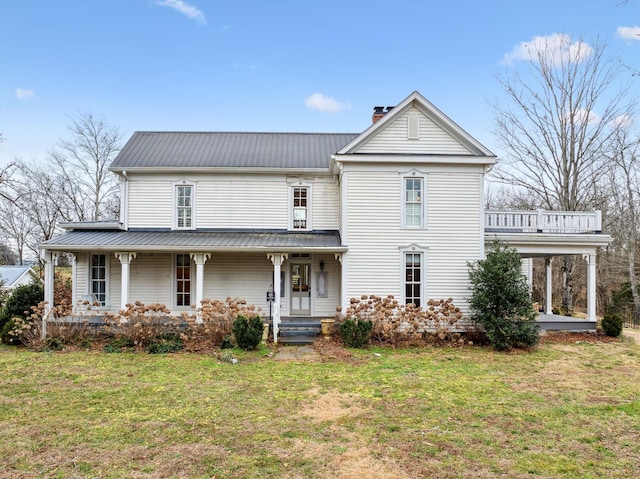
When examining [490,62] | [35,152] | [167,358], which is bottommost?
[167,358]

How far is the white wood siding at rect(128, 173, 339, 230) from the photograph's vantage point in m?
14.2

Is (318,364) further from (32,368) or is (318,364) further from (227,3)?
(227,3)

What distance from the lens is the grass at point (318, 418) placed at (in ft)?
14.7

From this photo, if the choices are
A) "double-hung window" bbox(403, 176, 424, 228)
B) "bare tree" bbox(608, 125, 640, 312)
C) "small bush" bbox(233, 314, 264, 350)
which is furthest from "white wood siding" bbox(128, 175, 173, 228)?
"bare tree" bbox(608, 125, 640, 312)

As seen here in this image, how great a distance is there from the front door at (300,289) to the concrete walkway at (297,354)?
101 inches

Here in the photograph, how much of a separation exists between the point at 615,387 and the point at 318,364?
249 inches

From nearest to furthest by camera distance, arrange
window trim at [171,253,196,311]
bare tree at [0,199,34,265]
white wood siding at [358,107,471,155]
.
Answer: white wood siding at [358,107,471,155], window trim at [171,253,196,311], bare tree at [0,199,34,265]

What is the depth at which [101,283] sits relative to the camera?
550 inches

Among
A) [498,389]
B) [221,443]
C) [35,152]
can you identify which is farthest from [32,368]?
[35,152]

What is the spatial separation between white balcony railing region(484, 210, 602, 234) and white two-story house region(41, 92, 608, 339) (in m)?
0.05

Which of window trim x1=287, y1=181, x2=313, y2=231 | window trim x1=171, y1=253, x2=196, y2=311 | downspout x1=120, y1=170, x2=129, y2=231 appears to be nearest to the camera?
window trim x1=171, y1=253, x2=196, y2=311

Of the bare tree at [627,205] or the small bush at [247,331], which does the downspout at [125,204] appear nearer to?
the small bush at [247,331]

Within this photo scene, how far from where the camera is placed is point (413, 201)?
12.7 meters

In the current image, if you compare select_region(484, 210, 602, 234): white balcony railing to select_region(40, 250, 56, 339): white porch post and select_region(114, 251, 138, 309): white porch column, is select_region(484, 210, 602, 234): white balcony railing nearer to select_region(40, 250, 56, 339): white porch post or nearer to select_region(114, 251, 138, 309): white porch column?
select_region(114, 251, 138, 309): white porch column
